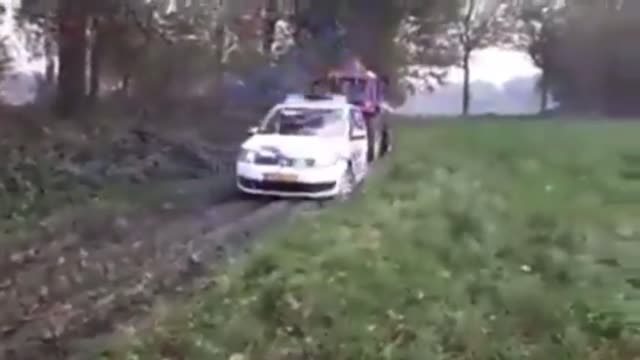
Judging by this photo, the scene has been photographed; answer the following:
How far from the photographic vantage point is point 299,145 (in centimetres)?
1672

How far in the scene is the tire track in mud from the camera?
8.27 meters

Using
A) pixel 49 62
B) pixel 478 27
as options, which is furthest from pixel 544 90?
pixel 49 62

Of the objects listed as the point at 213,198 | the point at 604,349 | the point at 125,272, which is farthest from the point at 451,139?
the point at 604,349

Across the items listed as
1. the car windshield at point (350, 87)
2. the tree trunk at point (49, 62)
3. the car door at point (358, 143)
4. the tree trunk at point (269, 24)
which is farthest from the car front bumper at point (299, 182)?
the tree trunk at point (269, 24)

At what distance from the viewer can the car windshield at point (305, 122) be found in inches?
699

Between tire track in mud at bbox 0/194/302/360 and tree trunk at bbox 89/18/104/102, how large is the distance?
10.3 metres

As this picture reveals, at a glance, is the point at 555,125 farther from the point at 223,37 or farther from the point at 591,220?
the point at 591,220

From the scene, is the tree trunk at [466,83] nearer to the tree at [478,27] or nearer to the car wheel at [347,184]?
the tree at [478,27]

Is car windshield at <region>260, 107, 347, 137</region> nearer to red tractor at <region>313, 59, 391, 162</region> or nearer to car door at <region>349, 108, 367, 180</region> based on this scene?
car door at <region>349, 108, 367, 180</region>

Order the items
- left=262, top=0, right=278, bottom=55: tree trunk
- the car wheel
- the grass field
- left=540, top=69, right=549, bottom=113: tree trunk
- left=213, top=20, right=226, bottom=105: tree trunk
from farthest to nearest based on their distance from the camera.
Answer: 1. left=540, top=69, right=549, bottom=113: tree trunk
2. left=262, top=0, right=278, bottom=55: tree trunk
3. left=213, top=20, right=226, bottom=105: tree trunk
4. the car wheel
5. the grass field

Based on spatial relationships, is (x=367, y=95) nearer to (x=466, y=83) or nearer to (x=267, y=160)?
(x=267, y=160)

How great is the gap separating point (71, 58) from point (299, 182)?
912 cm

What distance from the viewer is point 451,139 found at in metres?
28.9

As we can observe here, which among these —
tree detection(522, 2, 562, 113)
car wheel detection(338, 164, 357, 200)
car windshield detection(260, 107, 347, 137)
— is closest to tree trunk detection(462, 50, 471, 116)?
tree detection(522, 2, 562, 113)
